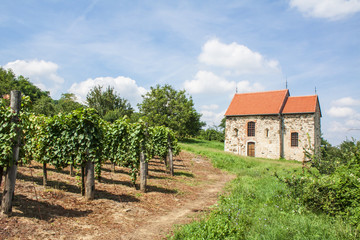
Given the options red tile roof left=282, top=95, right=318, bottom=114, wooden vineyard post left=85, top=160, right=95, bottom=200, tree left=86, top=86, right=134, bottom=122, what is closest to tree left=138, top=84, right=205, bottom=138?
tree left=86, top=86, right=134, bottom=122

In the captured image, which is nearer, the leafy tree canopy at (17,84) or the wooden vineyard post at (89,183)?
the wooden vineyard post at (89,183)

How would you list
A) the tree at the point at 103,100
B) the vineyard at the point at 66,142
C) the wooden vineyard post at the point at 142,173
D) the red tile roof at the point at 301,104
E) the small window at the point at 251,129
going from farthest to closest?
the tree at the point at 103,100 < the small window at the point at 251,129 < the red tile roof at the point at 301,104 < the wooden vineyard post at the point at 142,173 < the vineyard at the point at 66,142

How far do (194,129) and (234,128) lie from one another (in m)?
10.3

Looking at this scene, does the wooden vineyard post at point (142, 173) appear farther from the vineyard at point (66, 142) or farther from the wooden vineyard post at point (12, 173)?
the wooden vineyard post at point (12, 173)

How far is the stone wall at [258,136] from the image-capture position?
30.3 meters

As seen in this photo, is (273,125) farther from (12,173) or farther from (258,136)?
(12,173)

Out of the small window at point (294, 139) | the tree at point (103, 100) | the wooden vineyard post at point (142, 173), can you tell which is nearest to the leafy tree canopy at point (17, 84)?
the tree at point (103, 100)

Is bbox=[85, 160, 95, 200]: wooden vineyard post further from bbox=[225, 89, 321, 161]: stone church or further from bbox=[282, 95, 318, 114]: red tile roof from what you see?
bbox=[282, 95, 318, 114]: red tile roof

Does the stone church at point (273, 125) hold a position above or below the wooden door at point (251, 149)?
above

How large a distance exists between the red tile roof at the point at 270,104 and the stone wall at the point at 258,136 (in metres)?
0.84

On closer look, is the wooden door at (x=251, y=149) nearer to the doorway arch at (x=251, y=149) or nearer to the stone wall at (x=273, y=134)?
the doorway arch at (x=251, y=149)

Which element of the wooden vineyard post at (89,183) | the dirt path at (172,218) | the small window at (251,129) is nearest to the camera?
the dirt path at (172,218)

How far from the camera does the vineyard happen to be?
225 inches

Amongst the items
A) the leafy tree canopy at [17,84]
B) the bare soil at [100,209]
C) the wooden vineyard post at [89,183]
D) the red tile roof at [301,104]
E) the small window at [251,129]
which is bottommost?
the bare soil at [100,209]
